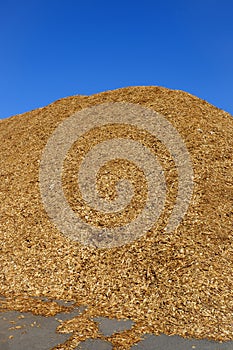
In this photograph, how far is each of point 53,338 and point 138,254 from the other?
2.74m

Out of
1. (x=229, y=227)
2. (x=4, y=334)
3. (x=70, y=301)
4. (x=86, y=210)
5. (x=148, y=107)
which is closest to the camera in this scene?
(x=4, y=334)

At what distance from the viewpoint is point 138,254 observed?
809 centimetres

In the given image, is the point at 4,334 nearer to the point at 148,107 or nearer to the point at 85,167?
the point at 85,167

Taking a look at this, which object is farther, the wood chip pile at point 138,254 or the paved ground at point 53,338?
the wood chip pile at point 138,254

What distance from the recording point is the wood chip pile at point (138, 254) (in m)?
6.81

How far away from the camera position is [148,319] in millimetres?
6695

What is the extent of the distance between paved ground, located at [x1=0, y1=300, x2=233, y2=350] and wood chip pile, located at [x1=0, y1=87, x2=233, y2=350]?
172mm

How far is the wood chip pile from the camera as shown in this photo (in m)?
6.81

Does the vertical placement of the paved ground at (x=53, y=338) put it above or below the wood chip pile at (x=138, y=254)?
below

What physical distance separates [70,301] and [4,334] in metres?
1.61

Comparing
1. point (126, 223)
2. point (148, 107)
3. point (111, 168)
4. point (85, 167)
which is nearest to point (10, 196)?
point (85, 167)

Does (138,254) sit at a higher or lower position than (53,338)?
higher

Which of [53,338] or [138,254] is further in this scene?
[138,254]

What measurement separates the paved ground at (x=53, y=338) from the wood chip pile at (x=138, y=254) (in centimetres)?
17
